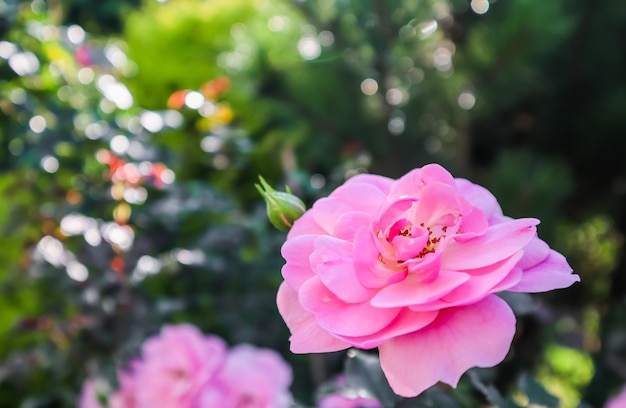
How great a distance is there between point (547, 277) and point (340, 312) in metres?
0.09

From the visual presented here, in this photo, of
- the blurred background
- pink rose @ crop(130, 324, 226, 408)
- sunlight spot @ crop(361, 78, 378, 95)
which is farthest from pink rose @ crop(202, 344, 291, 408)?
sunlight spot @ crop(361, 78, 378, 95)

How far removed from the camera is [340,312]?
0.28m

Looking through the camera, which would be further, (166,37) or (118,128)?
(166,37)

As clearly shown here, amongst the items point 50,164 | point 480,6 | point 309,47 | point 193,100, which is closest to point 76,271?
point 50,164

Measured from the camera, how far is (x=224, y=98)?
1.11 metres

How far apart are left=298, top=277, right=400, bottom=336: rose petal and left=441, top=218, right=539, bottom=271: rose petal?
4cm

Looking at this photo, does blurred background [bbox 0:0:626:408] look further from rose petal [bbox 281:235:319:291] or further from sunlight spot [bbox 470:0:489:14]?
rose petal [bbox 281:235:319:291]

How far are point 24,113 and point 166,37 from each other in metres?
0.45

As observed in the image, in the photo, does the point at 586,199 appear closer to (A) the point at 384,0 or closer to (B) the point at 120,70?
(A) the point at 384,0

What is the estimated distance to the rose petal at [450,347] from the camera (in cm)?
26

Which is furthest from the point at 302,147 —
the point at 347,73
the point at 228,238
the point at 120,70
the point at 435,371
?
the point at 435,371

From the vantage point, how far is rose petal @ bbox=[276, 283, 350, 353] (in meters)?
0.28

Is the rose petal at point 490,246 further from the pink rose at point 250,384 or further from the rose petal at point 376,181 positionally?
the pink rose at point 250,384

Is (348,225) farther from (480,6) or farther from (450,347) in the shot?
(480,6)
